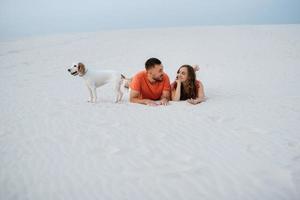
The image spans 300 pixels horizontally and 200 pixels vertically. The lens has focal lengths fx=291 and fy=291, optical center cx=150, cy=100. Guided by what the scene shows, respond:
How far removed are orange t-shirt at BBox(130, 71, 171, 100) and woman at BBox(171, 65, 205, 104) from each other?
0.24 meters

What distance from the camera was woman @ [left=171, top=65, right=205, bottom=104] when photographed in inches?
232

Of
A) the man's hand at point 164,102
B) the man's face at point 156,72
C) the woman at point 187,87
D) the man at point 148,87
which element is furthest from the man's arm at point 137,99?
the woman at point 187,87

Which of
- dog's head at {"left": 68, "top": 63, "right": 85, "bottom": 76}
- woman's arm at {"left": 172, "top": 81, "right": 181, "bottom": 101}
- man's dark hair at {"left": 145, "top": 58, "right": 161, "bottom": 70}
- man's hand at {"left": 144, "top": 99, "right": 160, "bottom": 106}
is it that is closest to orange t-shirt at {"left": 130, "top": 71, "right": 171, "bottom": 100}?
woman's arm at {"left": 172, "top": 81, "right": 181, "bottom": 101}

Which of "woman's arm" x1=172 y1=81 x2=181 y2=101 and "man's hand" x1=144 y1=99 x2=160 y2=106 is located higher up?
"woman's arm" x1=172 y1=81 x2=181 y2=101

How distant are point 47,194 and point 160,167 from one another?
3.86 feet

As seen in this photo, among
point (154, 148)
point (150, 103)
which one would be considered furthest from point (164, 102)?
point (154, 148)

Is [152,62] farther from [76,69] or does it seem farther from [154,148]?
[154,148]

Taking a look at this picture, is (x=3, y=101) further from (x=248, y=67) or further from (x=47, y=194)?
(x=248, y=67)

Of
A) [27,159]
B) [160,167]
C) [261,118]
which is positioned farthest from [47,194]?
[261,118]

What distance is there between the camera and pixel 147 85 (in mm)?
6145

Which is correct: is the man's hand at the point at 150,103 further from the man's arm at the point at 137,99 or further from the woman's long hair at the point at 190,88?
the woman's long hair at the point at 190,88

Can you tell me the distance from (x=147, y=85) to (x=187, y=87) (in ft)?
Result: 2.76

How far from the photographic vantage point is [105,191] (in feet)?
9.27

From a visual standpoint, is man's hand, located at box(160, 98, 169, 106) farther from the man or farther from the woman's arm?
the woman's arm
